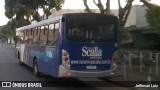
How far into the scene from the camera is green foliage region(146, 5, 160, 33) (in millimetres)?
28562

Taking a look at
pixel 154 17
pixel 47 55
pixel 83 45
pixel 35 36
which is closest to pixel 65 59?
pixel 83 45

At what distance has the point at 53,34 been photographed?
14.5m

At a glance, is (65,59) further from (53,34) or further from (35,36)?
(35,36)

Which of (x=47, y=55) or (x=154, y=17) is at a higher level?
(x=154, y=17)

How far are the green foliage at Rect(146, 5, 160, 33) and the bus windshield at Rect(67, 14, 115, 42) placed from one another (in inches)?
587

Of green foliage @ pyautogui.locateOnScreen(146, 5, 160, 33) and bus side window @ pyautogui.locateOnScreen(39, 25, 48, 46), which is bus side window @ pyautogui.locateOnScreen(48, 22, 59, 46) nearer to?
bus side window @ pyautogui.locateOnScreen(39, 25, 48, 46)

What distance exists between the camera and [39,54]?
1681 cm

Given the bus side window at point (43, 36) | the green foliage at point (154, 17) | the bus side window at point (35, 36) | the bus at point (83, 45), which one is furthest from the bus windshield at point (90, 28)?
the green foliage at point (154, 17)

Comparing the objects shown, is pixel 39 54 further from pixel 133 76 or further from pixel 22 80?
pixel 133 76

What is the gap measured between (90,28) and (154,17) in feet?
54.8

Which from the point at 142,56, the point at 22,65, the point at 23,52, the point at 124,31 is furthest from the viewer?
the point at 124,31

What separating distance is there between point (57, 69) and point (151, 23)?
56.8 feet

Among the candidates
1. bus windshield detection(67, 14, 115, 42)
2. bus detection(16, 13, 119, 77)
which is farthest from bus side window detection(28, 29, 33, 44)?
bus windshield detection(67, 14, 115, 42)

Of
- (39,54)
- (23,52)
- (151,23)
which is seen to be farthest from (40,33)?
(151,23)
